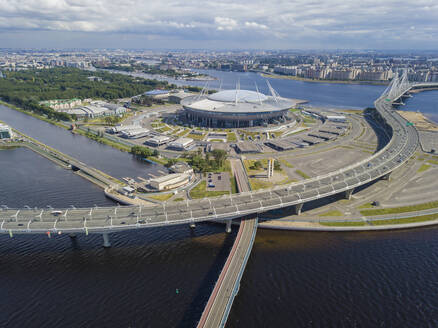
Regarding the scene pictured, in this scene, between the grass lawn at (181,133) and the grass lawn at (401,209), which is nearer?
the grass lawn at (401,209)

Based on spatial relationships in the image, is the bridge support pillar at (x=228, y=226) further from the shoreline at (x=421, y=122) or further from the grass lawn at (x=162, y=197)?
the shoreline at (x=421, y=122)

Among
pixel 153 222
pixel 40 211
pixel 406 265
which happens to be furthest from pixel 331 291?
pixel 40 211

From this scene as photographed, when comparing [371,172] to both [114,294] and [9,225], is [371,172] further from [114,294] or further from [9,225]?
[9,225]

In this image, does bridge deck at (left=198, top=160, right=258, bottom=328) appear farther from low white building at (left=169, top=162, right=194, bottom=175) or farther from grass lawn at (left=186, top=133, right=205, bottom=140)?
grass lawn at (left=186, top=133, right=205, bottom=140)

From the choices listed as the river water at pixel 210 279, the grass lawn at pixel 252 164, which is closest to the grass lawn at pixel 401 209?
the river water at pixel 210 279

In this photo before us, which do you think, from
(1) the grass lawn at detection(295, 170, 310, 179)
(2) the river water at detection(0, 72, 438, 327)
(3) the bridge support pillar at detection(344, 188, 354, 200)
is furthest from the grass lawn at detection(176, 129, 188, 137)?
(3) the bridge support pillar at detection(344, 188, 354, 200)
